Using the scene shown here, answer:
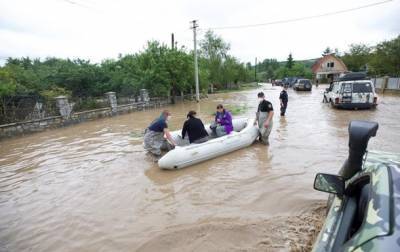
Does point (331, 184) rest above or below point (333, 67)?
below

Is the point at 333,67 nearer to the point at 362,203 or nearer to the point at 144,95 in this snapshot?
the point at 144,95

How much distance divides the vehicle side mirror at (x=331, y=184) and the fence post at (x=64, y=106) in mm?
14436

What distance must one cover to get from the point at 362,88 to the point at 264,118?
8.84m

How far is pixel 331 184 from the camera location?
192cm

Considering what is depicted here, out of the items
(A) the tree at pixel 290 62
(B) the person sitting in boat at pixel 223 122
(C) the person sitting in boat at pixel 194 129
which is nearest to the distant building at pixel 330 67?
(A) the tree at pixel 290 62

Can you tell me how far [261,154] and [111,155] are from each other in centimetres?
433

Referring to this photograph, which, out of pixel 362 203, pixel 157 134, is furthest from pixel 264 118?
pixel 362 203

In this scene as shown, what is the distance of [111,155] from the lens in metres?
8.02

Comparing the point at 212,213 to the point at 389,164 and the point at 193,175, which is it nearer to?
the point at 193,175

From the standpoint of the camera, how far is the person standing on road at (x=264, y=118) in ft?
26.0

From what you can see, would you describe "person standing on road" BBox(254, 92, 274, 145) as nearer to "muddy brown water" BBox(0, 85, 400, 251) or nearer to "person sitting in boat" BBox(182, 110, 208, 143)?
"muddy brown water" BBox(0, 85, 400, 251)

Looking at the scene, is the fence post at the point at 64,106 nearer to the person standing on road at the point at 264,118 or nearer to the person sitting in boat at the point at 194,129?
the person sitting in boat at the point at 194,129

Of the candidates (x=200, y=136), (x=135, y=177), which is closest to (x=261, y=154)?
(x=200, y=136)

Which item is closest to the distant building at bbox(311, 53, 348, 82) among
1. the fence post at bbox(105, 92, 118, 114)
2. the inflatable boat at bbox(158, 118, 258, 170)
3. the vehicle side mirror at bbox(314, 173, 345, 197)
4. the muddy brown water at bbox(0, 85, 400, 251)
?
the fence post at bbox(105, 92, 118, 114)
